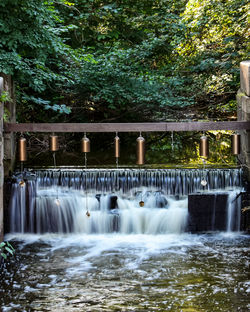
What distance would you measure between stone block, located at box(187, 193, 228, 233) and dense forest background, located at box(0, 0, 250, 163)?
298 centimetres

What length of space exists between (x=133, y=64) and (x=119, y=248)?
7.86 m

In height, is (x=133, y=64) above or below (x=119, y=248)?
above

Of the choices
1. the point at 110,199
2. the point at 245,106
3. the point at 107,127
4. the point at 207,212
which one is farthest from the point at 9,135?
the point at 245,106

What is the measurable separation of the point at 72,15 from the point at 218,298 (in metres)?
10.6

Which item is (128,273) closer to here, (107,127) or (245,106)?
(107,127)

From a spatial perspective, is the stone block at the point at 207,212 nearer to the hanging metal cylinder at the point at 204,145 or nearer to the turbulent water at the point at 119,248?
the turbulent water at the point at 119,248

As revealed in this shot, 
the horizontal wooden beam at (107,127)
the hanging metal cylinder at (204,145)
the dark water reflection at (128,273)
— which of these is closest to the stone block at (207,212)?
the dark water reflection at (128,273)

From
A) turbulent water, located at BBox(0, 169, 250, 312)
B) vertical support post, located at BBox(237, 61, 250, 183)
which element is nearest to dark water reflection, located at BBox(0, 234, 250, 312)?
turbulent water, located at BBox(0, 169, 250, 312)

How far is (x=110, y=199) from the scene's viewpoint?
9492 mm

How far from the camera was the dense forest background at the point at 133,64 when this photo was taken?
1142 centimetres

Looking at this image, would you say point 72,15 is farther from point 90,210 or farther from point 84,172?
point 90,210

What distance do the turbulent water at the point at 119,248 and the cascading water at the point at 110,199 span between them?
2 cm

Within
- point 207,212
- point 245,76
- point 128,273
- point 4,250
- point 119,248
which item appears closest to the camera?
point 128,273

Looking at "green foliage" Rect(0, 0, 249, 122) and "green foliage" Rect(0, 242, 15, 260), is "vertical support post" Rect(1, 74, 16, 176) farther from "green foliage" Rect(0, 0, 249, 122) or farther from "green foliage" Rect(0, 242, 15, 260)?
"green foliage" Rect(0, 242, 15, 260)
